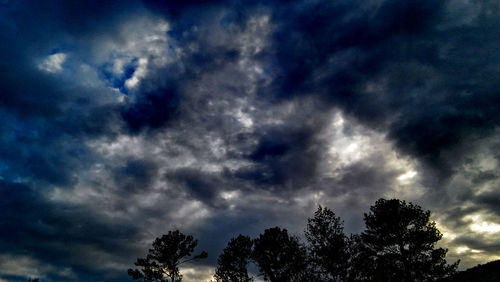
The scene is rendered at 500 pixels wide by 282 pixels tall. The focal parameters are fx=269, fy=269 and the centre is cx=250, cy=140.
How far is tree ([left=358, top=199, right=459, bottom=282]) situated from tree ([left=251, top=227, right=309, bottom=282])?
302 inches

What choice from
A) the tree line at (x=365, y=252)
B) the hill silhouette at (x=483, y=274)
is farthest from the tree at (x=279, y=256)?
the hill silhouette at (x=483, y=274)

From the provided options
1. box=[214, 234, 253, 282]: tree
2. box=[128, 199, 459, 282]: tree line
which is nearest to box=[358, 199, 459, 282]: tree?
box=[128, 199, 459, 282]: tree line

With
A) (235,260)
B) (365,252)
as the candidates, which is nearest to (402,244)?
(365,252)

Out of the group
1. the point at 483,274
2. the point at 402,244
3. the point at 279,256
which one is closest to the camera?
the point at 483,274

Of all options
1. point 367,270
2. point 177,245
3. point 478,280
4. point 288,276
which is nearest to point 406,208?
point 367,270

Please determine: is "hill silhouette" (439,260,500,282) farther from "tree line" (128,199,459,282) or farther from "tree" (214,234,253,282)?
"tree" (214,234,253,282)

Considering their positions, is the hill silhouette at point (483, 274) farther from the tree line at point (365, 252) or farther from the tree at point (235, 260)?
the tree at point (235, 260)

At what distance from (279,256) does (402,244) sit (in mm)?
14510

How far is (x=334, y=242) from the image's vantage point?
28.3 metres

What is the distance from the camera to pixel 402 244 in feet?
87.2

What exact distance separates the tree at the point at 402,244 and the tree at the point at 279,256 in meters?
7.68

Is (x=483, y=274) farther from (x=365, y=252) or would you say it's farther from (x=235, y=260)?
(x=235, y=260)

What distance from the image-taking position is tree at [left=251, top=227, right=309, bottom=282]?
105ft

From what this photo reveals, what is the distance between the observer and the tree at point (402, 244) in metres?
25.4
